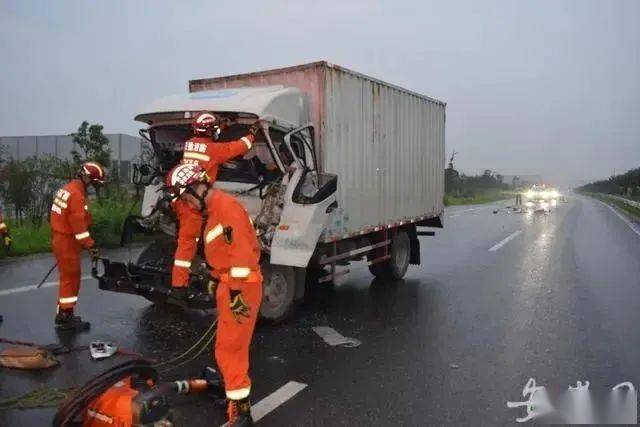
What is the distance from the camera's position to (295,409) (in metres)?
4.25

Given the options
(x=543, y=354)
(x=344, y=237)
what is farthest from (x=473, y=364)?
(x=344, y=237)

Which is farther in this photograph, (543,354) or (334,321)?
(334,321)

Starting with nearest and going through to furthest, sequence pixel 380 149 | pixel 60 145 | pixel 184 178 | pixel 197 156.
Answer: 1. pixel 184 178
2. pixel 197 156
3. pixel 380 149
4. pixel 60 145

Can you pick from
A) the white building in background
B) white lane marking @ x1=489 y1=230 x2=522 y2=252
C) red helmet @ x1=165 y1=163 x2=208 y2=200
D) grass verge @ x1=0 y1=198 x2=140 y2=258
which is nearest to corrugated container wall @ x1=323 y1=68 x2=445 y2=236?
red helmet @ x1=165 y1=163 x2=208 y2=200

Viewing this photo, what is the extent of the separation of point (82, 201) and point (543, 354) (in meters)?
5.01

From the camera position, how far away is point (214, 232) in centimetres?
382

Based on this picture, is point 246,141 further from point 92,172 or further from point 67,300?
point 67,300

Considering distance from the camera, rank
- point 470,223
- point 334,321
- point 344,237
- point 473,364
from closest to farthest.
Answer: point 473,364
point 334,321
point 344,237
point 470,223

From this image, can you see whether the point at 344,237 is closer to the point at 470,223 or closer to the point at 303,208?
the point at 303,208

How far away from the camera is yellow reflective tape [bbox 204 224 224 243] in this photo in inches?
150

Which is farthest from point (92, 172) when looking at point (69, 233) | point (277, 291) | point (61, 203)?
point (277, 291)

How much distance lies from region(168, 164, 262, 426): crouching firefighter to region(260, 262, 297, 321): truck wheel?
225cm

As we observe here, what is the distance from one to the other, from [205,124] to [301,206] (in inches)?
52.8

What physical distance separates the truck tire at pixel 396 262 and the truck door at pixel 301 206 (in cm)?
291
